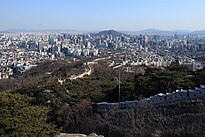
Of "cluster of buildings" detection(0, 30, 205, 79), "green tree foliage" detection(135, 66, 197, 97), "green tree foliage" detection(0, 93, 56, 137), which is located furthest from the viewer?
"cluster of buildings" detection(0, 30, 205, 79)

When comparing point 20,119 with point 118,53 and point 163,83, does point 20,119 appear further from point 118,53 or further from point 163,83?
point 118,53

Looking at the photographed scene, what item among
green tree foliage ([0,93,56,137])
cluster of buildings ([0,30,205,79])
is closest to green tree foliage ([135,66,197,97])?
green tree foliage ([0,93,56,137])

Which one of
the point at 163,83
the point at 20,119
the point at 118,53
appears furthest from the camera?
the point at 118,53

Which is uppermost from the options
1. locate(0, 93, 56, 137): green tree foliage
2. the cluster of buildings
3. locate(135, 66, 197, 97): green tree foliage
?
locate(0, 93, 56, 137): green tree foliage

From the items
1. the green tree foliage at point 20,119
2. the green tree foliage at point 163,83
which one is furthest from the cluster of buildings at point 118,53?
the green tree foliage at point 20,119

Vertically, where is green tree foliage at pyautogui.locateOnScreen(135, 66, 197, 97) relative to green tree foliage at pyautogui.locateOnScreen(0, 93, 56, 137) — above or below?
below

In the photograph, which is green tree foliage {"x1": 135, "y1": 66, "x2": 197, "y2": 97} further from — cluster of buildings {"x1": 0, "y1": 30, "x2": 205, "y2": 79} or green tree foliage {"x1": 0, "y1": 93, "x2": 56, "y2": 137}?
cluster of buildings {"x1": 0, "y1": 30, "x2": 205, "y2": 79}

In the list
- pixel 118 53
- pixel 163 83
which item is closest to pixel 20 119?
pixel 163 83

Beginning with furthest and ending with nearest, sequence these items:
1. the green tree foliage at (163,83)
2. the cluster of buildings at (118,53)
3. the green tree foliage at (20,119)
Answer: the cluster of buildings at (118,53)
the green tree foliage at (163,83)
the green tree foliage at (20,119)

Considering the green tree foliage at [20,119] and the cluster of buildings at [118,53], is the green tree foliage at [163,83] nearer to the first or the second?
the green tree foliage at [20,119]
